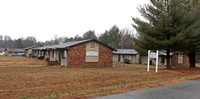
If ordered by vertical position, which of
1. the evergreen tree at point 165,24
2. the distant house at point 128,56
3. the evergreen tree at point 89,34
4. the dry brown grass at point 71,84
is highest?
the evergreen tree at point 89,34

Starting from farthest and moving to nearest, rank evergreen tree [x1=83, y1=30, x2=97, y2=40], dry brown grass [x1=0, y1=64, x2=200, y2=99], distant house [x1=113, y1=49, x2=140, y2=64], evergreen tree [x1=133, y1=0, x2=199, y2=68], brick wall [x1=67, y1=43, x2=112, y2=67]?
evergreen tree [x1=83, y1=30, x2=97, y2=40] → distant house [x1=113, y1=49, x2=140, y2=64] → brick wall [x1=67, y1=43, x2=112, y2=67] → evergreen tree [x1=133, y1=0, x2=199, y2=68] → dry brown grass [x1=0, y1=64, x2=200, y2=99]

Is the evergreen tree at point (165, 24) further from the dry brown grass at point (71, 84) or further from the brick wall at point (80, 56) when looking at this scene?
the brick wall at point (80, 56)

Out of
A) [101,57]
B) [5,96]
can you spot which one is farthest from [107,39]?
[5,96]

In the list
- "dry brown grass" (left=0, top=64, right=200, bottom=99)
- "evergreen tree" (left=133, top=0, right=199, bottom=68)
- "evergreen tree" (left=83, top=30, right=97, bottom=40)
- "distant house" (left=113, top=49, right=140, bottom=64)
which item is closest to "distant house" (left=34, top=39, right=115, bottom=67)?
"evergreen tree" (left=133, top=0, right=199, bottom=68)

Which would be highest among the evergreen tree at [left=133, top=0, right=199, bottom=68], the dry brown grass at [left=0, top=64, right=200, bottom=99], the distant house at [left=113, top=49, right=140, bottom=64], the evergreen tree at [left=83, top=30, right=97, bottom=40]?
the evergreen tree at [left=83, top=30, right=97, bottom=40]

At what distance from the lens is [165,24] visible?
56.3 ft

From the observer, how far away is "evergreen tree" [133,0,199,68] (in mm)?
17047

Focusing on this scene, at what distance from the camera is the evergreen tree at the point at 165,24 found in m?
17.0

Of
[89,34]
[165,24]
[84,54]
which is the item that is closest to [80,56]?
[84,54]

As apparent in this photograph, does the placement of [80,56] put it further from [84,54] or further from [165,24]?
[165,24]

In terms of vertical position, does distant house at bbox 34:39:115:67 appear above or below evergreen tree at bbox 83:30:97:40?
below

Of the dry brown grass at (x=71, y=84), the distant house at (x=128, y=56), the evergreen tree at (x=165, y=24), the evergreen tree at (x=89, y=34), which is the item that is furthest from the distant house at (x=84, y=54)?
the evergreen tree at (x=89, y=34)

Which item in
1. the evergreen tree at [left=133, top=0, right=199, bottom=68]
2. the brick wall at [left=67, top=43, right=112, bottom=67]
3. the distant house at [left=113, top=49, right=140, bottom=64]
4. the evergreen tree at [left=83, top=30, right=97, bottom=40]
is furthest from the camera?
the evergreen tree at [left=83, top=30, right=97, bottom=40]

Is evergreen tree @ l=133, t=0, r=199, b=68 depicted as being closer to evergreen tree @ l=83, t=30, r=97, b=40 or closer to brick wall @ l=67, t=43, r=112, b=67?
brick wall @ l=67, t=43, r=112, b=67
